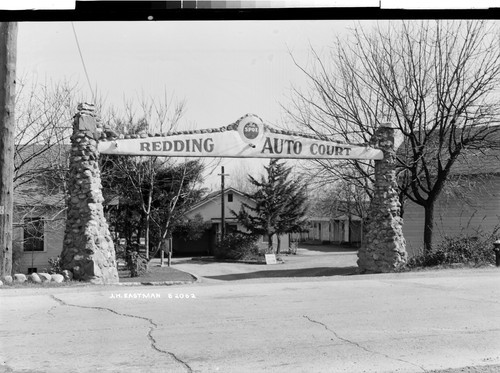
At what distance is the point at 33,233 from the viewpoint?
15.4 metres

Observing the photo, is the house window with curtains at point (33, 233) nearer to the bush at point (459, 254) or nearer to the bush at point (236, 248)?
the bush at point (459, 254)

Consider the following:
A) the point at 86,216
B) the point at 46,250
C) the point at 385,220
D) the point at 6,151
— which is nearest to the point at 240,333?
the point at 86,216

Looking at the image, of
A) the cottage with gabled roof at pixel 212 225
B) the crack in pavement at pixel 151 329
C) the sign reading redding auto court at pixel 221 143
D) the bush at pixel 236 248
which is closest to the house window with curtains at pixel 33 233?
the sign reading redding auto court at pixel 221 143

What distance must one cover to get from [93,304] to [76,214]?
4395 mm

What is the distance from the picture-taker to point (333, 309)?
6.36m

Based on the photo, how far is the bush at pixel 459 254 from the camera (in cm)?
1268

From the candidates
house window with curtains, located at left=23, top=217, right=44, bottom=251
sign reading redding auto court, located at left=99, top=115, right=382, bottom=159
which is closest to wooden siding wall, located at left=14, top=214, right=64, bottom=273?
house window with curtains, located at left=23, top=217, right=44, bottom=251

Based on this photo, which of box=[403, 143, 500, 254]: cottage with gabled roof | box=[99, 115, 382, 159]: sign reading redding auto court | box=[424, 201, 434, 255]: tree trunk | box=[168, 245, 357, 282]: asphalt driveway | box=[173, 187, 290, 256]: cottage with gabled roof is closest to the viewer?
box=[99, 115, 382, 159]: sign reading redding auto court

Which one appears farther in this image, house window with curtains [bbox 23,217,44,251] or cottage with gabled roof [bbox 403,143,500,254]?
house window with curtains [bbox 23,217,44,251]

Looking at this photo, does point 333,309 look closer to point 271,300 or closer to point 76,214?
point 271,300

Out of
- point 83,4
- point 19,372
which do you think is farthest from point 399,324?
point 83,4

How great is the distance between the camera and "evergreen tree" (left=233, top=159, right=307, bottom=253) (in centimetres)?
3003

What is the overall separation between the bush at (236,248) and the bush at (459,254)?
48.5 ft

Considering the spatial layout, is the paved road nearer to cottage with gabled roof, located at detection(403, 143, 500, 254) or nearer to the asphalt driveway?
the asphalt driveway
